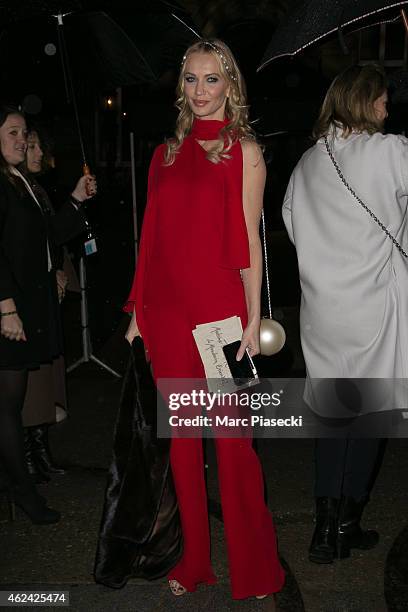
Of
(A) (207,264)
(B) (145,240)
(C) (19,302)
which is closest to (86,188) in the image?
(C) (19,302)

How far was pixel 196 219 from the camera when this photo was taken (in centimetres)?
305

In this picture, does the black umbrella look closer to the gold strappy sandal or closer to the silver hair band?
the silver hair band

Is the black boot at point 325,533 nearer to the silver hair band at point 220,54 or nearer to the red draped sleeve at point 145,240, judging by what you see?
the red draped sleeve at point 145,240

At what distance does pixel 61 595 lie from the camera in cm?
333

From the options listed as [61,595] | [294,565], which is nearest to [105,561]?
[61,595]

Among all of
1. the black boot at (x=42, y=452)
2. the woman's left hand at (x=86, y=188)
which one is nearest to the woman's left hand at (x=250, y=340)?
the woman's left hand at (x=86, y=188)

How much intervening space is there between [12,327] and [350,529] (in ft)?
5.75

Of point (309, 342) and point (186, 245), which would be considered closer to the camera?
point (186, 245)

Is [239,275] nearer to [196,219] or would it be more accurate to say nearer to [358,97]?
[196,219]

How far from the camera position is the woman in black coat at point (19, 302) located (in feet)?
12.6

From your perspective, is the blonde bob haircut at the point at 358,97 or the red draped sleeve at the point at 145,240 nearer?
the red draped sleeve at the point at 145,240

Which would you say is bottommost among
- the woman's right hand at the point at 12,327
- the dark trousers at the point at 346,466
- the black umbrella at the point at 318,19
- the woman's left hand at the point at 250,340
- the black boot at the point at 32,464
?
the black boot at the point at 32,464

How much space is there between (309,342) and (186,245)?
89cm

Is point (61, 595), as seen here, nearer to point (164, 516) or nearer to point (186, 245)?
point (164, 516)
